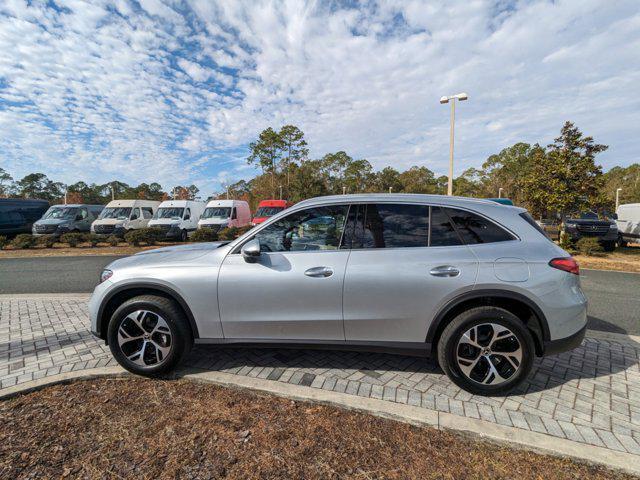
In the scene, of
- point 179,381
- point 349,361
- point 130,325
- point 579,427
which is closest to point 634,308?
point 579,427

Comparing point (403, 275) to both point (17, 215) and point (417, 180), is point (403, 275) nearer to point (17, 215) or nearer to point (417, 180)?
point (17, 215)

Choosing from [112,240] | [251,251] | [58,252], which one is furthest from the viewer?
[112,240]

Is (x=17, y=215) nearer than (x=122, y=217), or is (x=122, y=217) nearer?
(x=122, y=217)

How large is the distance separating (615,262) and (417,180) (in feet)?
170

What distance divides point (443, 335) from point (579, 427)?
1.11m

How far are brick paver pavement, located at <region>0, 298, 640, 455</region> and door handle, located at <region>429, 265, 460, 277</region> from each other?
107 cm

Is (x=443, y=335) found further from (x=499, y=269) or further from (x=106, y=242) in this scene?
(x=106, y=242)

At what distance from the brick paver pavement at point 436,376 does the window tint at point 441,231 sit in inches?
52.9

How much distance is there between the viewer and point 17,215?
18500 millimetres

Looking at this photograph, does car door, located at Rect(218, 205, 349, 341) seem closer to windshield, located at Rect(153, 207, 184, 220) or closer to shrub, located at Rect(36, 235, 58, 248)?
shrub, located at Rect(36, 235, 58, 248)

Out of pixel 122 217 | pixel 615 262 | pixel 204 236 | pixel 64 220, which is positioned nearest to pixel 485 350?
pixel 615 262

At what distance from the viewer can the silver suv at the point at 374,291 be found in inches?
107

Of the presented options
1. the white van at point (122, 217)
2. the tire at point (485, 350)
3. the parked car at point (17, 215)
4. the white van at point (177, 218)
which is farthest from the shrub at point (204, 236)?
the tire at point (485, 350)

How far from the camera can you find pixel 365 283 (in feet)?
9.09
